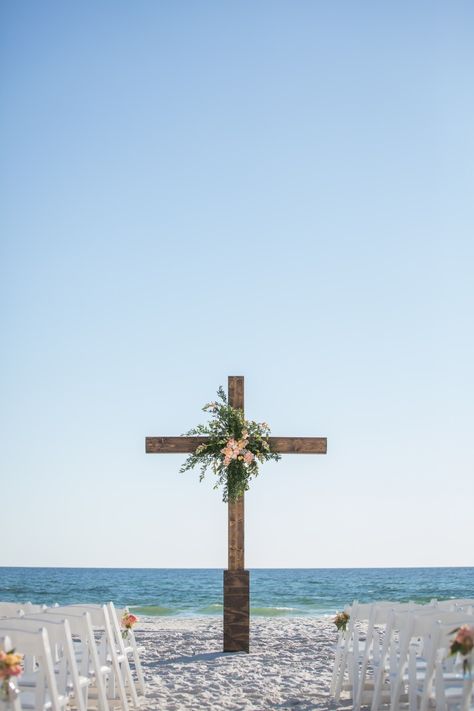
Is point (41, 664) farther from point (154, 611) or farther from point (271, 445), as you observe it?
point (154, 611)

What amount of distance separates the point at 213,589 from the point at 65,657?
108 ft

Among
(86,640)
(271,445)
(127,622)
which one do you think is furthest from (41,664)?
(271,445)

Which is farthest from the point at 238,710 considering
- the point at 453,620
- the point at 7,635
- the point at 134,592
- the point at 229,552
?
the point at 134,592

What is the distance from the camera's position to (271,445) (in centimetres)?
1123

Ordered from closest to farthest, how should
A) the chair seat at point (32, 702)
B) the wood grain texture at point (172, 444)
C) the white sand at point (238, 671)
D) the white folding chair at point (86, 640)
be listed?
1. the chair seat at point (32, 702)
2. the white folding chair at point (86, 640)
3. the white sand at point (238, 671)
4. the wood grain texture at point (172, 444)

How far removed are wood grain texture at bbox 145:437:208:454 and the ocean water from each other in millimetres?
16524

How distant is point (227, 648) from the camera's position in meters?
11.0

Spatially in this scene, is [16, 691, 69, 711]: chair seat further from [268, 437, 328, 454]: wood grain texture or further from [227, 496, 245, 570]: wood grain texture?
[268, 437, 328, 454]: wood grain texture

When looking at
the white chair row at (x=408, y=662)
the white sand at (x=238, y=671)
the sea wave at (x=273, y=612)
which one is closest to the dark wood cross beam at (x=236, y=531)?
the white sand at (x=238, y=671)

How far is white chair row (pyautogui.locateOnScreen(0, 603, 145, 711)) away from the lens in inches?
221

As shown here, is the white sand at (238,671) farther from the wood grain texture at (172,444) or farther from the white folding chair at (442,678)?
the wood grain texture at (172,444)

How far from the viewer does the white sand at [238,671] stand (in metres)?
7.88

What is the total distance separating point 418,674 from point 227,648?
451cm

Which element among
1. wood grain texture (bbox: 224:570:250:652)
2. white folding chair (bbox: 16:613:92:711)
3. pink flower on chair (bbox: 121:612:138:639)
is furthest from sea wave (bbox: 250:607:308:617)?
white folding chair (bbox: 16:613:92:711)
